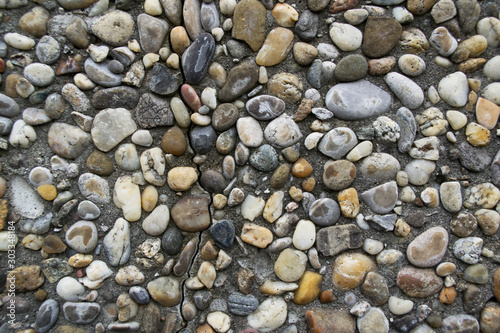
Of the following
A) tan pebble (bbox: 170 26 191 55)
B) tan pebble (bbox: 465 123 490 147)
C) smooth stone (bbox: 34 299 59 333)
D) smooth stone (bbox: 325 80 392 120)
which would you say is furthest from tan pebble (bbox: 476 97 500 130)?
smooth stone (bbox: 34 299 59 333)

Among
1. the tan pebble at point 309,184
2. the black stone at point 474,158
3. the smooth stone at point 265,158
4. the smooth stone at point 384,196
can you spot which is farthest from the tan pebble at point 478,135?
the smooth stone at point 265,158

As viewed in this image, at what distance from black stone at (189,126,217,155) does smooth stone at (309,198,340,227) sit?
41 centimetres

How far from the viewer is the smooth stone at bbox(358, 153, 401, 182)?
1.04 m

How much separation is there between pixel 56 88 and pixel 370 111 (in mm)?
1043

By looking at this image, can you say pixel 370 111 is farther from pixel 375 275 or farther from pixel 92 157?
pixel 92 157

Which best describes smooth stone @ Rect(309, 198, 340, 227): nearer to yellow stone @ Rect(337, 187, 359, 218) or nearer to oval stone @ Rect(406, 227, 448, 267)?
yellow stone @ Rect(337, 187, 359, 218)

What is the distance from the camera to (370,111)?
105 centimetres

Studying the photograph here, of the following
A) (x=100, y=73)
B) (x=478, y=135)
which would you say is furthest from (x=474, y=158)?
(x=100, y=73)

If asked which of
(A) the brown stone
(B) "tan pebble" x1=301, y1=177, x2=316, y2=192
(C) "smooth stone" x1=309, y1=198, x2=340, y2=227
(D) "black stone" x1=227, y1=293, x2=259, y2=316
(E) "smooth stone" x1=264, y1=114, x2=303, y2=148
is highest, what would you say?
(E) "smooth stone" x1=264, y1=114, x2=303, y2=148

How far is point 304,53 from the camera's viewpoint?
41.6 inches

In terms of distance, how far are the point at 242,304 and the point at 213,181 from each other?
0.41 meters

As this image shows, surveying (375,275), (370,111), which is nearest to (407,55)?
(370,111)

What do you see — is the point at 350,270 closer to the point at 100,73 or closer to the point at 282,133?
the point at 282,133

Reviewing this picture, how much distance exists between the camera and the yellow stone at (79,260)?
1.02 meters
